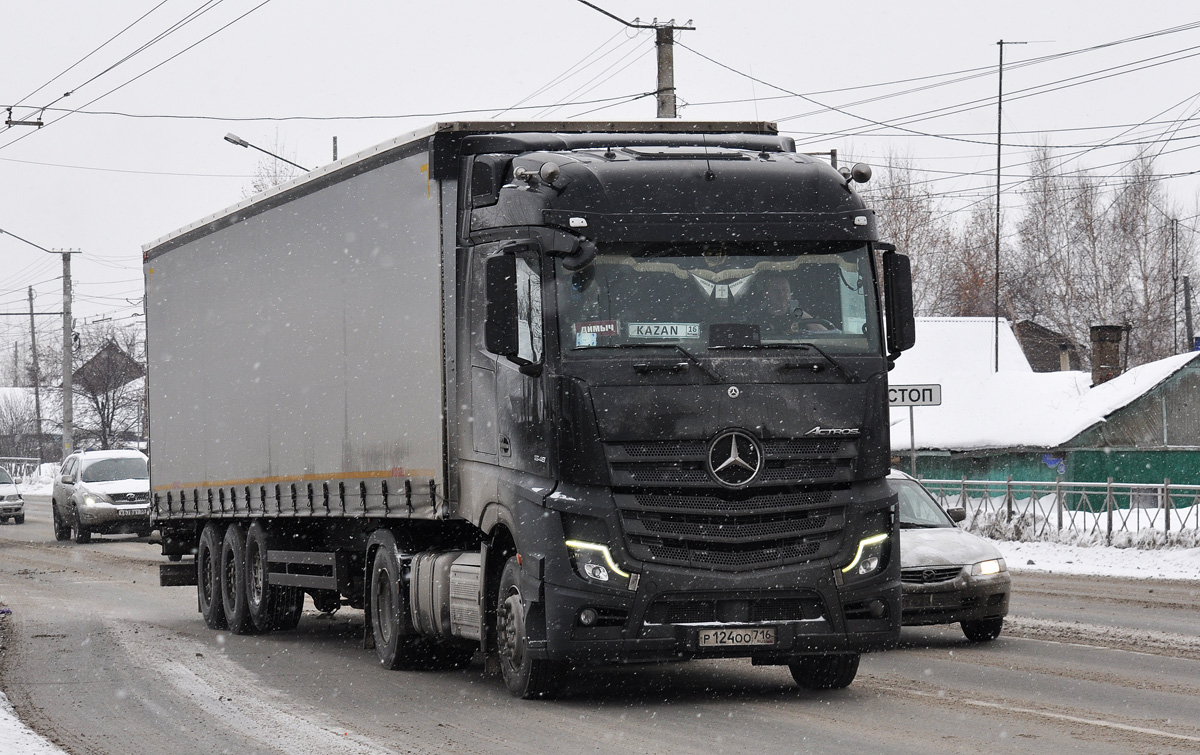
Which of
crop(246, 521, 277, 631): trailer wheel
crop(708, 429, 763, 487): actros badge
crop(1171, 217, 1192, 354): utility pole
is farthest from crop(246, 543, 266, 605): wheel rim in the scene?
crop(1171, 217, 1192, 354): utility pole

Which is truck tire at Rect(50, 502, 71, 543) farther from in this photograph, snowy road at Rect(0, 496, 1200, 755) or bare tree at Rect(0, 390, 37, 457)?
bare tree at Rect(0, 390, 37, 457)

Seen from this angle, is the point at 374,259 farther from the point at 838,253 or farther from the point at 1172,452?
the point at 1172,452

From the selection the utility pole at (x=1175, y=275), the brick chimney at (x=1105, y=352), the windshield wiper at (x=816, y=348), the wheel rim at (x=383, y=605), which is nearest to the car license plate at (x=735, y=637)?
the windshield wiper at (x=816, y=348)

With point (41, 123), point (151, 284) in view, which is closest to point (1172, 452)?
point (41, 123)

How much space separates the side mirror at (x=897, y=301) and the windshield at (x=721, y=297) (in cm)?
12

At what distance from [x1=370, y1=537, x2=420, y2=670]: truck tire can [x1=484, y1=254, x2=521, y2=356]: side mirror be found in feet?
9.42

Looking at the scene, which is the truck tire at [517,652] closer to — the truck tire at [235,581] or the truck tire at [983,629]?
the truck tire at [983,629]

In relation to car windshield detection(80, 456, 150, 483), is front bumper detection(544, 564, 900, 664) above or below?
below

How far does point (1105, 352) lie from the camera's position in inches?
1853

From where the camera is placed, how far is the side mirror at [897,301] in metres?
9.88

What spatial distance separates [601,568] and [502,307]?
5.29 ft

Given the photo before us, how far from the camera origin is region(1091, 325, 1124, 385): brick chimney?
4666 cm

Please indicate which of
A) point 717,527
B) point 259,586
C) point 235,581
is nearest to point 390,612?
point 717,527

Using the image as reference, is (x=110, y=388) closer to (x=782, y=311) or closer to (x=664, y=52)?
(x=664, y=52)
